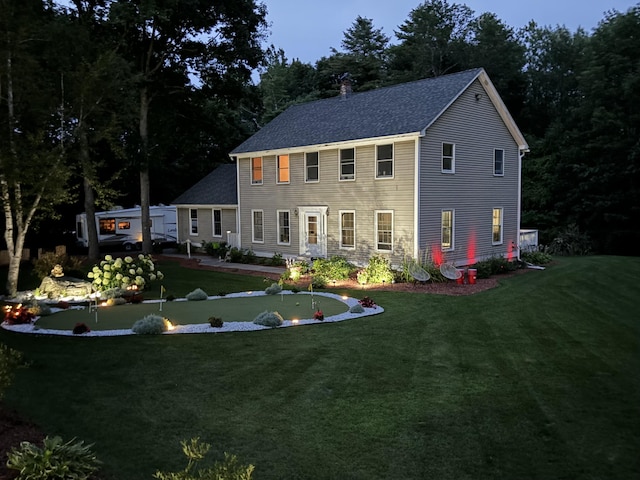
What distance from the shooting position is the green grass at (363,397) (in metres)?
5.34

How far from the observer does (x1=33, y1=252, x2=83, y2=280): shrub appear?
17.5 m

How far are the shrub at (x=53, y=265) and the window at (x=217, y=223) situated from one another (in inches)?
395

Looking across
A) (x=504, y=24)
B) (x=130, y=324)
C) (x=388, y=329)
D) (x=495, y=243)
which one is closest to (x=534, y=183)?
(x=495, y=243)

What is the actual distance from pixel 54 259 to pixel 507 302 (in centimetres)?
1492

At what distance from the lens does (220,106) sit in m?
31.6

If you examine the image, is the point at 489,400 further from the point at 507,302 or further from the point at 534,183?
the point at 534,183

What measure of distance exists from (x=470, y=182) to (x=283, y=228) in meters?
8.54

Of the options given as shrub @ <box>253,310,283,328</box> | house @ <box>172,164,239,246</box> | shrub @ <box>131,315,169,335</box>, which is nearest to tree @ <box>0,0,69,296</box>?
shrub @ <box>131,315,169,335</box>

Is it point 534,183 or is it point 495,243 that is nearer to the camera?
point 495,243

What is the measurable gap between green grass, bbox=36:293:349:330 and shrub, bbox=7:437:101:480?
22.3 ft

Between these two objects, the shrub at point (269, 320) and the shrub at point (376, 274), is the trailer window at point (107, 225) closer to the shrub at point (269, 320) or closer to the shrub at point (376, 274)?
the shrub at point (376, 274)

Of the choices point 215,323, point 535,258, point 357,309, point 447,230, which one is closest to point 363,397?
point 215,323

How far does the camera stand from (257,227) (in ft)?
83.1

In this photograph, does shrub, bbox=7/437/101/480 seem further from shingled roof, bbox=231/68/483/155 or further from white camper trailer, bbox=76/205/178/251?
A: white camper trailer, bbox=76/205/178/251
